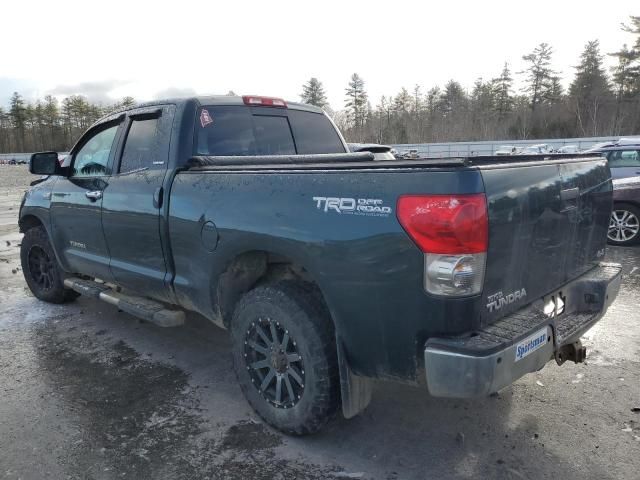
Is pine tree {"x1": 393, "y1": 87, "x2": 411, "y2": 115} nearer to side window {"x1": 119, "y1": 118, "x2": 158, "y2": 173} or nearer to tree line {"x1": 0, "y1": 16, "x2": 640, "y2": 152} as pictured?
tree line {"x1": 0, "y1": 16, "x2": 640, "y2": 152}

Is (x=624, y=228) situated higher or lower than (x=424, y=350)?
lower

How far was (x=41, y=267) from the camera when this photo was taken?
18.8 ft

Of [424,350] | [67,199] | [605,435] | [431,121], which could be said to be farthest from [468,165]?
[431,121]

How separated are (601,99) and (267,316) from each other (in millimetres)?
65615

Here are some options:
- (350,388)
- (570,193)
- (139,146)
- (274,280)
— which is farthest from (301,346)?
(139,146)

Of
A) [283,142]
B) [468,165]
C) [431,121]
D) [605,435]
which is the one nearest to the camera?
[468,165]

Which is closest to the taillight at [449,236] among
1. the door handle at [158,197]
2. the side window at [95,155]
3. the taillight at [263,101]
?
the door handle at [158,197]

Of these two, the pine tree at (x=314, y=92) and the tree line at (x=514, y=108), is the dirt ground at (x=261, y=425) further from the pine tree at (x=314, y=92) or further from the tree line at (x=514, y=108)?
the pine tree at (x=314, y=92)

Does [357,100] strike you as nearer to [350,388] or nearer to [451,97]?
[451,97]

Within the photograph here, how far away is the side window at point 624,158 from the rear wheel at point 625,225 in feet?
10.8

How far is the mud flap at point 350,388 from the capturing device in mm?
2652

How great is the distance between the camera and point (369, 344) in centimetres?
254

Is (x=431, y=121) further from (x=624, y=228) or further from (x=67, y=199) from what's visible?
(x=67, y=199)

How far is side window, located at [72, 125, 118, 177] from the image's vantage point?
14.8 ft
